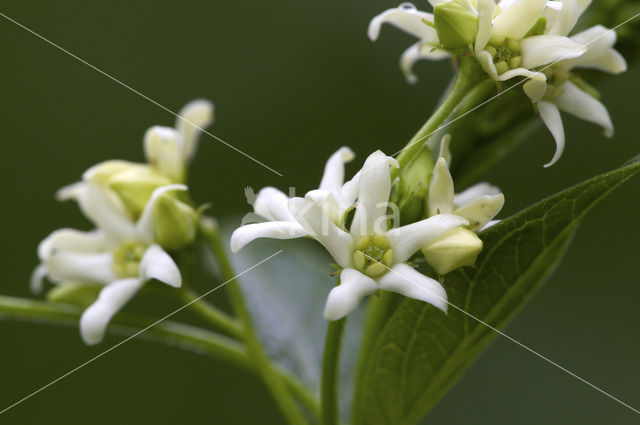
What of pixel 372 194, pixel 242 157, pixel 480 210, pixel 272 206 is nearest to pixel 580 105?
pixel 480 210

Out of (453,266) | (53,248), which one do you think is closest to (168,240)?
(53,248)

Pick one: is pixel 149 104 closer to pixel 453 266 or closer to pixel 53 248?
pixel 53 248

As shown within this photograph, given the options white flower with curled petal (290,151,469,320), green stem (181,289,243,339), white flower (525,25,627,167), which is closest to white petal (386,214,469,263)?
white flower with curled petal (290,151,469,320)

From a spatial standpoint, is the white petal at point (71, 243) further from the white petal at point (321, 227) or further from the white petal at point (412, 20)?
the white petal at point (412, 20)

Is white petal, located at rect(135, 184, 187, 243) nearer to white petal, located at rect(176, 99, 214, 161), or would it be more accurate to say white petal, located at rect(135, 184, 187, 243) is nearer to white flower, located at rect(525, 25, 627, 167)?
white petal, located at rect(176, 99, 214, 161)

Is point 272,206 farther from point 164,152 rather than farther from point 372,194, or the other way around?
point 164,152

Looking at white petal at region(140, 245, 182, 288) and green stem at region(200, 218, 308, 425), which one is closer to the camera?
white petal at region(140, 245, 182, 288)

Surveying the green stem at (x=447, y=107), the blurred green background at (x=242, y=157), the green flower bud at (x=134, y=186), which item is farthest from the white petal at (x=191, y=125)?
the blurred green background at (x=242, y=157)
